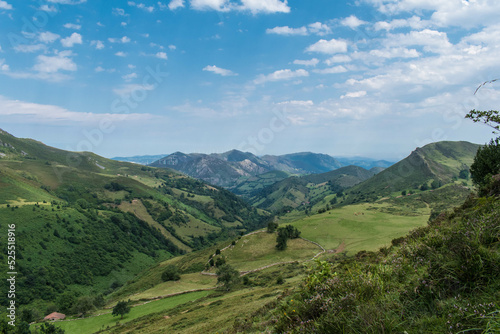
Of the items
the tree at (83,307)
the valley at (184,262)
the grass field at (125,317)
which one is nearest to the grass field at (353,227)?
the valley at (184,262)

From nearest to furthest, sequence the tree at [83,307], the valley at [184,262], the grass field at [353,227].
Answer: the valley at [184,262]
the tree at [83,307]
the grass field at [353,227]

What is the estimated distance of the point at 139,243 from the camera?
199375 millimetres

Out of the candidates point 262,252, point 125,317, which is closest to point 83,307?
point 125,317

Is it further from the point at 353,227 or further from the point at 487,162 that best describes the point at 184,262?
the point at 487,162

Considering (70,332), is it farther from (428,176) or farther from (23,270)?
(428,176)

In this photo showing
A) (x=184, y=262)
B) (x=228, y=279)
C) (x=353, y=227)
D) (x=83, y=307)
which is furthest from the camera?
(x=184, y=262)

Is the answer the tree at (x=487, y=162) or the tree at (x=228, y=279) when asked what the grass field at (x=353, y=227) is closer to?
the tree at (x=228, y=279)

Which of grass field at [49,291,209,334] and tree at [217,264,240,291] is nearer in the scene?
grass field at [49,291,209,334]

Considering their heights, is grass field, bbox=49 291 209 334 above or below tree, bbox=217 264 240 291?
below

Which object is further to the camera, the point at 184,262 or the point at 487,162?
the point at 184,262

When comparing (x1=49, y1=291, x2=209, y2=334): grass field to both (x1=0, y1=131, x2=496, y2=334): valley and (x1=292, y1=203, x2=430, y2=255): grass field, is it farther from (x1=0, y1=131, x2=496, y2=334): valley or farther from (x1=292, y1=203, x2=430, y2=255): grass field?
(x1=292, y1=203, x2=430, y2=255): grass field

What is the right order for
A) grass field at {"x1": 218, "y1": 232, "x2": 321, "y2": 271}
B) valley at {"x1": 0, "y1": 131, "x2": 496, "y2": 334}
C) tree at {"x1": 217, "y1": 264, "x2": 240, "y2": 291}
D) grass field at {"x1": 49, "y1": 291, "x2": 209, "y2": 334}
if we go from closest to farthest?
valley at {"x1": 0, "y1": 131, "x2": 496, "y2": 334}, grass field at {"x1": 49, "y1": 291, "x2": 209, "y2": 334}, tree at {"x1": 217, "y1": 264, "x2": 240, "y2": 291}, grass field at {"x1": 218, "y1": 232, "x2": 321, "y2": 271}

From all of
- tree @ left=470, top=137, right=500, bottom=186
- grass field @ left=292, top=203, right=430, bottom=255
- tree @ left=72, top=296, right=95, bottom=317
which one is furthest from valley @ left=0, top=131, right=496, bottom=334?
tree @ left=470, top=137, right=500, bottom=186

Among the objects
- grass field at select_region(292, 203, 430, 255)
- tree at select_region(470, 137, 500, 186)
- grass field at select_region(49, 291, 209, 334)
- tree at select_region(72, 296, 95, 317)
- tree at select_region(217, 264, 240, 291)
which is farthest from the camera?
grass field at select_region(292, 203, 430, 255)
